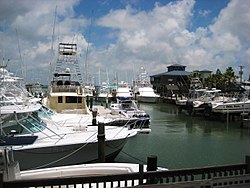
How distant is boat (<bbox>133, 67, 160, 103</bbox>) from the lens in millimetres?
72562

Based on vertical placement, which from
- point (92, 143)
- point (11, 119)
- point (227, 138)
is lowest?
point (227, 138)

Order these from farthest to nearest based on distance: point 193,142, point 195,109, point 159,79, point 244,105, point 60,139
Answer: point 159,79
point 195,109
point 244,105
point 193,142
point 60,139

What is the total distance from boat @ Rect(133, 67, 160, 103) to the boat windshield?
189 feet

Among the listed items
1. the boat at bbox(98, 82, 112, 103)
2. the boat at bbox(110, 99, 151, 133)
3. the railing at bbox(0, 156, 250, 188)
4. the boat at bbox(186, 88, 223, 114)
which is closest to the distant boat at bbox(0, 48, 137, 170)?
the railing at bbox(0, 156, 250, 188)

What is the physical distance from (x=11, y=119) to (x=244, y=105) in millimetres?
33746

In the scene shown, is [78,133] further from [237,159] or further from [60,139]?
[237,159]

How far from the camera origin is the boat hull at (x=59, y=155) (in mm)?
11847

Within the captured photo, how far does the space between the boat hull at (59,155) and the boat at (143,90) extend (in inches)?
2226

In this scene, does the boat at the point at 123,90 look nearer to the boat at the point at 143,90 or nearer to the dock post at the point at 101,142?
the boat at the point at 143,90

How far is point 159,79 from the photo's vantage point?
9475 cm

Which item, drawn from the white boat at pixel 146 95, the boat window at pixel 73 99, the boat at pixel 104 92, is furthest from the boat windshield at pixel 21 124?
the white boat at pixel 146 95

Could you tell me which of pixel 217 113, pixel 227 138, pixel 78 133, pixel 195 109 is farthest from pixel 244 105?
pixel 78 133

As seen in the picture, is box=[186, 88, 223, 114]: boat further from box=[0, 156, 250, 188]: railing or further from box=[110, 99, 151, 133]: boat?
box=[0, 156, 250, 188]: railing

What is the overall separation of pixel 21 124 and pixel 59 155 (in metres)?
2.14
